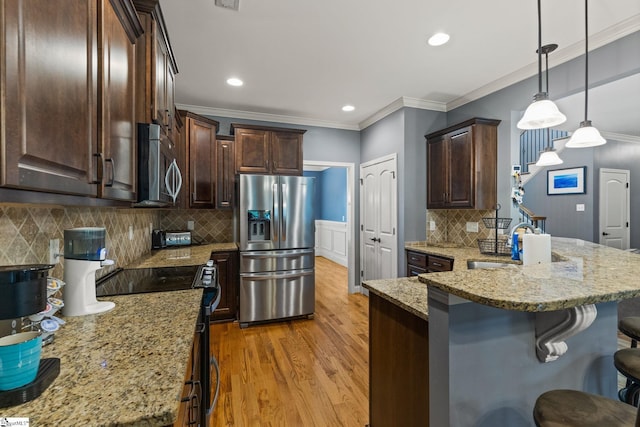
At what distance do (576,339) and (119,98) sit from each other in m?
2.21

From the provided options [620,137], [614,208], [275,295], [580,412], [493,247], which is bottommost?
[275,295]

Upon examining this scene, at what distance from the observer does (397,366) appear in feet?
4.66

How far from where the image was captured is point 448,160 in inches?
142

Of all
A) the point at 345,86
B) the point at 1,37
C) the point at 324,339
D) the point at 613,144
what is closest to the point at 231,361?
the point at 324,339

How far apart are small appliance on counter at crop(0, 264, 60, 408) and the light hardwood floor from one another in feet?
4.74

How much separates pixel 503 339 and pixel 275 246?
8.91 feet

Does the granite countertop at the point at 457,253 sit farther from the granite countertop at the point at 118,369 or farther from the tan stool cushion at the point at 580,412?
the granite countertop at the point at 118,369

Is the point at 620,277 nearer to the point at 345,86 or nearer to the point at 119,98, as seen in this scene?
the point at 119,98

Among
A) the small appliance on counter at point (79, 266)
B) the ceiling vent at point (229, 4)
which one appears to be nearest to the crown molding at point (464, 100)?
the ceiling vent at point (229, 4)

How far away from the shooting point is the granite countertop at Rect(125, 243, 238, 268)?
8.28 ft

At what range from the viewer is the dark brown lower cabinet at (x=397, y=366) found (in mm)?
1267

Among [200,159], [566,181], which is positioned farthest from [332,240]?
[566,181]

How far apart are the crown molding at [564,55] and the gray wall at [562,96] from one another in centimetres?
4

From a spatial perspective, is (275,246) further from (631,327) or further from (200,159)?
(631,327)
